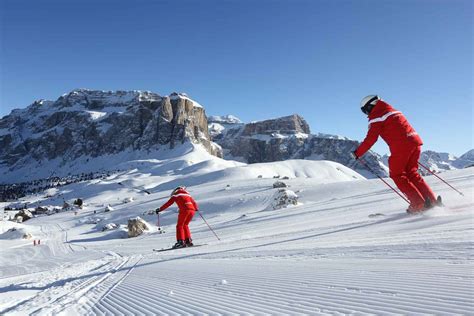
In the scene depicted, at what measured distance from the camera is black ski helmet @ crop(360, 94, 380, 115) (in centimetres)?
728

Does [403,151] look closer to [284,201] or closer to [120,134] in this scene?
[284,201]

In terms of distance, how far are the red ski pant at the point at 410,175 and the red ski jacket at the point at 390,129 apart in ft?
0.42

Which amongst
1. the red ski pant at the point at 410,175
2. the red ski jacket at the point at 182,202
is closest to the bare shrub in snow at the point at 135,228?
the red ski jacket at the point at 182,202

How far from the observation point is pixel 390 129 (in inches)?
272

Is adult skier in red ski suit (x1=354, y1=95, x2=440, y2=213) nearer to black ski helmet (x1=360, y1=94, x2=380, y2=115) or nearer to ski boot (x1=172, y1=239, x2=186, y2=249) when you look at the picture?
black ski helmet (x1=360, y1=94, x2=380, y2=115)

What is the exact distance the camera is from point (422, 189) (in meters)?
6.77

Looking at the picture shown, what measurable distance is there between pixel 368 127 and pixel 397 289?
5.00 meters

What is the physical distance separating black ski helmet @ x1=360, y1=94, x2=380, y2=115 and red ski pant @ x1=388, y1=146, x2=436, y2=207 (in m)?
1.00

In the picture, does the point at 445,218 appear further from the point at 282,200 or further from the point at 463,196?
the point at 282,200

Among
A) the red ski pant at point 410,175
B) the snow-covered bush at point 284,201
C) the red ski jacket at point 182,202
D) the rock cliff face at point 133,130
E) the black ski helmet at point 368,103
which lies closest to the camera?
the red ski pant at point 410,175

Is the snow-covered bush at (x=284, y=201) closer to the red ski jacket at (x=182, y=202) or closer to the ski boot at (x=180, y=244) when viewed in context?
the red ski jacket at (x=182, y=202)

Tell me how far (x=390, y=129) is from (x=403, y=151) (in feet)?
1.56

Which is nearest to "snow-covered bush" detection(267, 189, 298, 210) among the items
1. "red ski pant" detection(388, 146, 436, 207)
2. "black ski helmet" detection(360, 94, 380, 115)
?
"black ski helmet" detection(360, 94, 380, 115)

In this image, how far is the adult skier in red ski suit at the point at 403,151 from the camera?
6707 mm
